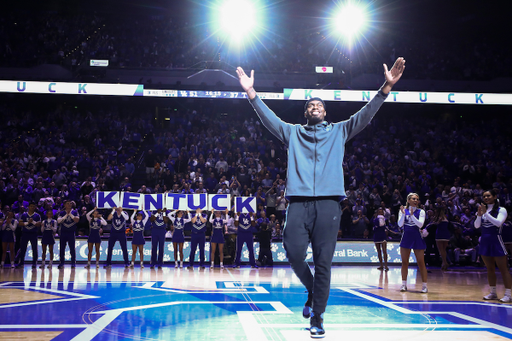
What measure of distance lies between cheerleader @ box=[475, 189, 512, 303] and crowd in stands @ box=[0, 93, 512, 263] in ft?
22.5

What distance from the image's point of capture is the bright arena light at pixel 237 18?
25.6m

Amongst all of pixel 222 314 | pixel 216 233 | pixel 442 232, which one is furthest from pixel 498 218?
pixel 216 233

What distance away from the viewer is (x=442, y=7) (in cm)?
2528

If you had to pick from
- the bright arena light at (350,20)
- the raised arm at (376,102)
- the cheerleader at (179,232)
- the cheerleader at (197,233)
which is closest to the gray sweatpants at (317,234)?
the raised arm at (376,102)

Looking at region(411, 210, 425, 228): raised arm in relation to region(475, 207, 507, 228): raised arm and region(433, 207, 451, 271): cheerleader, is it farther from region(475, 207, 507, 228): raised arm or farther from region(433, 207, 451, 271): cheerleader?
region(433, 207, 451, 271): cheerleader

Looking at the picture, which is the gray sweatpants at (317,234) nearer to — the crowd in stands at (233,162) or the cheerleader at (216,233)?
the cheerleader at (216,233)

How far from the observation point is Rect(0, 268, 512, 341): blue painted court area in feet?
14.9

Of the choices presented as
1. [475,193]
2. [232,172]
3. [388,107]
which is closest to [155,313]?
[232,172]

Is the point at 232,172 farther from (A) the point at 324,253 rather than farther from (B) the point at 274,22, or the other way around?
(A) the point at 324,253

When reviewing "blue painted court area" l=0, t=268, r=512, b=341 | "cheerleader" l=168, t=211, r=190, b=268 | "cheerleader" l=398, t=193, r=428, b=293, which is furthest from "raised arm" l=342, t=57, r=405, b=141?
"cheerleader" l=168, t=211, r=190, b=268

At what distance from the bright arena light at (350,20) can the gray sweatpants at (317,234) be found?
2332 centimetres

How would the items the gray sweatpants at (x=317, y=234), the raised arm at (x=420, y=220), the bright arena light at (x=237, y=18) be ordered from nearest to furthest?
1. the gray sweatpants at (x=317, y=234)
2. the raised arm at (x=420, y=220)
3. the bright arena light at (x=237, y=18)

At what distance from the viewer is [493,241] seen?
7.79 meters

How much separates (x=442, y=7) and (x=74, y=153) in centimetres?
2200
